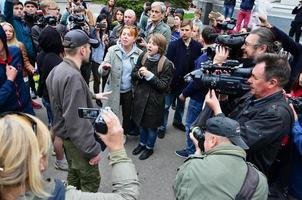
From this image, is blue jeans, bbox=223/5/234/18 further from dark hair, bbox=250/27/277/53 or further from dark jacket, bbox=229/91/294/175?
dark jacket, bbox=229/91/294/175

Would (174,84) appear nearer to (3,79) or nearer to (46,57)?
(46,57)

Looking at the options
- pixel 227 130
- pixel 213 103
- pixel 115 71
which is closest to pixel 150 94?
pixel 115 71

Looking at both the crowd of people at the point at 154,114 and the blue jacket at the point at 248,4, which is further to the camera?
the blue jacket at the point at 248,4

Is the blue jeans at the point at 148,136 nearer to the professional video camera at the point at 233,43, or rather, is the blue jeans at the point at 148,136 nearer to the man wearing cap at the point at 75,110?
the man wearing cap at the point at 75,110

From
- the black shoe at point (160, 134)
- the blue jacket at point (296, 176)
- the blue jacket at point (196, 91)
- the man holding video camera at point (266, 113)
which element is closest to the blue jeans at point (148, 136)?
the black shoe at point (160, 134)

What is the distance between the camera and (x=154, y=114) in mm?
4703

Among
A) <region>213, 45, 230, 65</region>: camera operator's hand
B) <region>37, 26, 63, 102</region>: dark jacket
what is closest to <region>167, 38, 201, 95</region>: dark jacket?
<region>37, 26, 63, 102</region>: dark jacket

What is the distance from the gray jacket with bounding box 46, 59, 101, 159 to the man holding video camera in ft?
3.77

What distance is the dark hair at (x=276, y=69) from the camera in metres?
2.68

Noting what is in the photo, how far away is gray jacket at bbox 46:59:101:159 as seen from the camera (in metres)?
3.09

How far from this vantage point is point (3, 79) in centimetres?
375

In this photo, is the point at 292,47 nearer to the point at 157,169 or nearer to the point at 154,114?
the point at 154,114

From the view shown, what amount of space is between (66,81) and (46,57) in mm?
1525

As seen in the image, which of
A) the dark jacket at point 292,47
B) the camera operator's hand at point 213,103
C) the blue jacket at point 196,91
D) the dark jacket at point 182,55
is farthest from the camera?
the dark jacket at point 182,55
